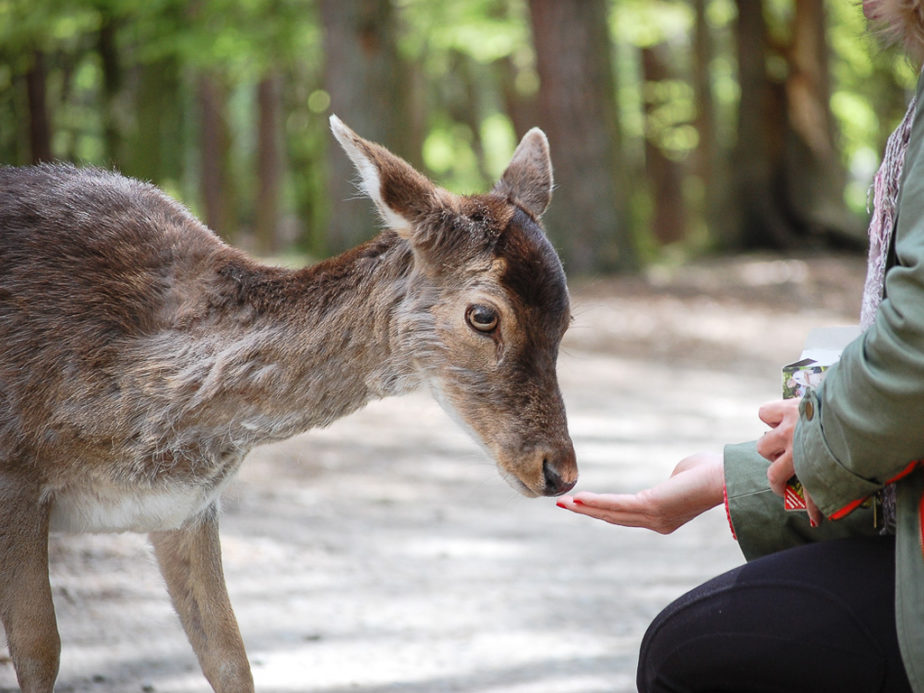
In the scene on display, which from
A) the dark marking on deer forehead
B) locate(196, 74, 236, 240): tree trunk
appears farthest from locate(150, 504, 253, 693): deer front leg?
locate(196, 74, 236, 240): tree trunk

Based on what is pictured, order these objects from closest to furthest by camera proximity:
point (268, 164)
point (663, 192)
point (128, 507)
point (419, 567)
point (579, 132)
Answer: point (128, 507)
point (419, 567)
point (579, 132)
point (268, 164)
point (663, 192)

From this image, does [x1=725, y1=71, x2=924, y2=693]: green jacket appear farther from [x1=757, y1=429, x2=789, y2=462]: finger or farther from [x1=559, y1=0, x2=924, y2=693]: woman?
[x1=757, y1=429, x2=789, y2=462]: finger

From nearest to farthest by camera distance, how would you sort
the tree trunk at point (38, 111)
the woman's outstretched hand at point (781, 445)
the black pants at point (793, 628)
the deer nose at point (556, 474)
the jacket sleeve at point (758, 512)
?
the black pants at point (793, 628), the woman's outstretched hand at point (781, 445), the jacket sleeve at point (758, 512), the deer nose at point (556, 474), the tree trunk at point (38, 111)

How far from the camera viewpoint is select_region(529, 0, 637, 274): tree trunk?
14391 mm

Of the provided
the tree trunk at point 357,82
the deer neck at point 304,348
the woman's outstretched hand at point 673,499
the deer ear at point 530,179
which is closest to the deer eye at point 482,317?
the deer neck at point 304,348

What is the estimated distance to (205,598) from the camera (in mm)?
3803

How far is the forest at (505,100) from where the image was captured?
47.3 feet

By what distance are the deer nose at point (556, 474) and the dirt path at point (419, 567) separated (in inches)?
20.9

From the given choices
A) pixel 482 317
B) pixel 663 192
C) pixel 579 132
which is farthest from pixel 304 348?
pixel 663 192

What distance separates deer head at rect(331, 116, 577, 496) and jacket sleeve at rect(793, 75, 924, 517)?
140 centimetres

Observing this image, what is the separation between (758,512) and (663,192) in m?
24.9

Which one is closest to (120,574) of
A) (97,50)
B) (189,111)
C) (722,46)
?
(97,50)

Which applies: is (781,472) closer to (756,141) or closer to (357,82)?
(357,82)

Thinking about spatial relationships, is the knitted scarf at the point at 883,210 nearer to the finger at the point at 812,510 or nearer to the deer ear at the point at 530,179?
the finger at the point at 812,510
